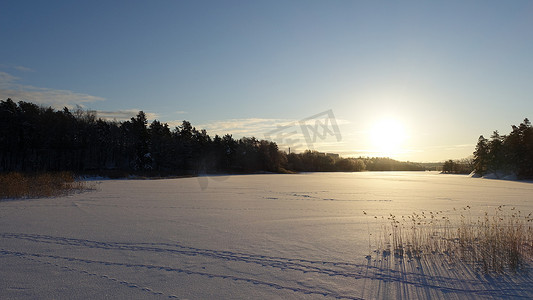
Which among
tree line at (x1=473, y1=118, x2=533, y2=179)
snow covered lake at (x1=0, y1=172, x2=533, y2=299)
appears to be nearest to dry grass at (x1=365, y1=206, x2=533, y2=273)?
snow covered lake at (x1=0, y1=172, x2=533, y2=299)

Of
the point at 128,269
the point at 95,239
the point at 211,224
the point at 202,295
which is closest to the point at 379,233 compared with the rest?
the point at 211,224

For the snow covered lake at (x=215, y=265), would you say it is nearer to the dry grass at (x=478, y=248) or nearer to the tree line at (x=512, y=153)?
the dry grass at (x=478, y=248)

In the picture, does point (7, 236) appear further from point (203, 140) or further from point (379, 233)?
point (203, 140)

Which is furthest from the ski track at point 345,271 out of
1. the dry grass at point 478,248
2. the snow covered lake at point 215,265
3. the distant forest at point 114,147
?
the distant forest at point 114,147

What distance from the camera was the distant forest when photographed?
47.2 m

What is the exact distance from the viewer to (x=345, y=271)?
5.97m

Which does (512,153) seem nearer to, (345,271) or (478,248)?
(478,248)

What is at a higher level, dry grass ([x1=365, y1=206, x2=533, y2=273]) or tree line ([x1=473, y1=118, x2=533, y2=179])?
tree line ([x1=473, y1=118, x2=533, y2=179])

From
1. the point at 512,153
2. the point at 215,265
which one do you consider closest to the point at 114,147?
the point at 215,265

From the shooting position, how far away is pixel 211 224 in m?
10.7

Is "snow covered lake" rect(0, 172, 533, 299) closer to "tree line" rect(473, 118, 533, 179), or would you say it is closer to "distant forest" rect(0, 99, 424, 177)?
"distant forest" rect(0, 99, 424, 177)

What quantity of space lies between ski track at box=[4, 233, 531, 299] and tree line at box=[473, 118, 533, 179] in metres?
54.6

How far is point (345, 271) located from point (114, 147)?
60.1 meters

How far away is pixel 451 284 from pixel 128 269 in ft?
19.2
